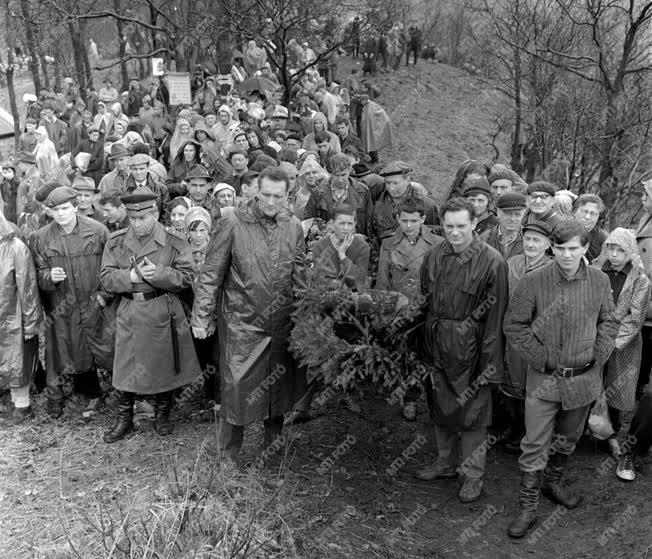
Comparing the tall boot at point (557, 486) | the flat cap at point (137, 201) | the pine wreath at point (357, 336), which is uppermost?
the flat cap at point (137, 201)

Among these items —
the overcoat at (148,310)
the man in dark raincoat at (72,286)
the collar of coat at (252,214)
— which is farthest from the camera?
the man in dark raincoat at (72,286)

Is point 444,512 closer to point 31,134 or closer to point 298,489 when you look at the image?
point 298,489

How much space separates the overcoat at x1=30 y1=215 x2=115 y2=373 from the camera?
555 cm

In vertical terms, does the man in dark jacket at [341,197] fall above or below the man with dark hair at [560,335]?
above

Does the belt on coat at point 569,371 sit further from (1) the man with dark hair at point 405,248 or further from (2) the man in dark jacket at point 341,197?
(2) the man in dark jacket at point 341,197

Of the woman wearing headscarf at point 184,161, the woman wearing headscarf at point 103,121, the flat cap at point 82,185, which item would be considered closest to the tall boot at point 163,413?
the flat cap at point 82,185

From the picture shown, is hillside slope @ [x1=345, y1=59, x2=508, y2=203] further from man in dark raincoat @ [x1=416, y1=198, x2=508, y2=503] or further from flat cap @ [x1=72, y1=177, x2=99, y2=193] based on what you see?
man in dark raincoat @ [x1=416, y1=198, x2=508, y2=503]

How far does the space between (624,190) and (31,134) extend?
1022cm

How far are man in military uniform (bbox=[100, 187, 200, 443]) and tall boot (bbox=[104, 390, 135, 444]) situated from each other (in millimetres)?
111

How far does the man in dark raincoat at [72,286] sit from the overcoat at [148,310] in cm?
34

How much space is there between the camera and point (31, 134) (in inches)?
481

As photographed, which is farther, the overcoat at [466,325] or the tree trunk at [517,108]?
→ the tree trunk at [517,108]

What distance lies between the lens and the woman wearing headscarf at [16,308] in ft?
18.1

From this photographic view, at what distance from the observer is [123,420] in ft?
18.0
